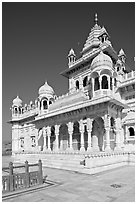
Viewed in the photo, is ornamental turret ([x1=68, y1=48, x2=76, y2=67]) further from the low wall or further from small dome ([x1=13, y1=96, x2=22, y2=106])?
small dome ([x1=13, y1=96, x2=22, y2=106])

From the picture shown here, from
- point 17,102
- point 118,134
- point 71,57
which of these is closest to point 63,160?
point 118,134

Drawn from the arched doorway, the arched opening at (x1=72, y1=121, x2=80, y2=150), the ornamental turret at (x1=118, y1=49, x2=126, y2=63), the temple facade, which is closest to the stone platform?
the temple facade

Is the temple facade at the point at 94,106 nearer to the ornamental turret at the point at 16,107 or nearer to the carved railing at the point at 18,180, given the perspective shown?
the carved railing at the point at 18,180

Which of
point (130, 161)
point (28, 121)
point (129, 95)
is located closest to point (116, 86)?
point (129, 95)

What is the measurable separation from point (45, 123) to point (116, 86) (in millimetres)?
10757

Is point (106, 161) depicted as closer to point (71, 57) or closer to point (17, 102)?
point (71, 57)

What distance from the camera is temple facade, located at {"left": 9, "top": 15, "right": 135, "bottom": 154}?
64.7 ft

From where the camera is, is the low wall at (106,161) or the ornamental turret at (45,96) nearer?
the low wall at (106,161)

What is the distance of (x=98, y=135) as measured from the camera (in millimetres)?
21891

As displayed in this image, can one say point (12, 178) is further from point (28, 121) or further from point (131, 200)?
point (28, 121)

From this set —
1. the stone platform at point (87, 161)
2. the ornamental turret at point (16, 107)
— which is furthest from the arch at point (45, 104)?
the ornamental turret at point (16, 107)

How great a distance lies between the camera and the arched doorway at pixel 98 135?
70.4 ft

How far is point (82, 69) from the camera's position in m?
28.4

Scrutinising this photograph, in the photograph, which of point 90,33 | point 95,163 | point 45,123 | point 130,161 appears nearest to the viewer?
point 95,163
